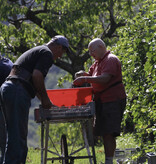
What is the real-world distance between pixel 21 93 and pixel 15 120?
29 centimetres

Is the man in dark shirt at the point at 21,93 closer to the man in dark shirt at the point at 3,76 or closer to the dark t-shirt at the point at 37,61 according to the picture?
the dark t-shirt at the point at 37,61

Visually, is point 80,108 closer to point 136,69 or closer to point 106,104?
point 106,104

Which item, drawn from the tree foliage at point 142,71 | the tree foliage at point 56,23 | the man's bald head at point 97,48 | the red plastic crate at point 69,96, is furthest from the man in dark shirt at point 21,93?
the tree foliage at point 56,23

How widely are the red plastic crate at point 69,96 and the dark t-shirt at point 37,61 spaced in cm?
90

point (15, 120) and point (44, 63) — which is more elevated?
point (44, 63)

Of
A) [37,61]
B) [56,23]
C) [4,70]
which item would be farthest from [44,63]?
[56,23]

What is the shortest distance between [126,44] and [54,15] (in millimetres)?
9157

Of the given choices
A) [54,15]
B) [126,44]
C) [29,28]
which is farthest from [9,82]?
[29,28]

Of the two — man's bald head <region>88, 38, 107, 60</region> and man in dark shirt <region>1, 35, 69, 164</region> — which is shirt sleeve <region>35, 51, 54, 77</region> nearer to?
man in dark shirt <region>1, 35, 69, 164</region>

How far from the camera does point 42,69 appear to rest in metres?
5.42

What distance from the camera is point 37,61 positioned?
5.49m

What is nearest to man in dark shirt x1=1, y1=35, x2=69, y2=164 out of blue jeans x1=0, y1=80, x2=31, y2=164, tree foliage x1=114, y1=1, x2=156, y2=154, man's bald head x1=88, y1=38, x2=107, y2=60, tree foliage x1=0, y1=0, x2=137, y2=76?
blue jeans x1=0, y1=80, x2=31, y2=164

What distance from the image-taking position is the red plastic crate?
640cm

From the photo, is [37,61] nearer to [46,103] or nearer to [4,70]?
[46,103]
